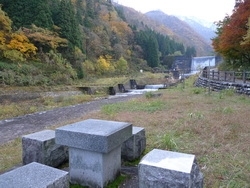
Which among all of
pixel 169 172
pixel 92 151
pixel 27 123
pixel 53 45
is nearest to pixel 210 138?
pixel 169 172

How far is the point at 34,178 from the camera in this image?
90.6 inches

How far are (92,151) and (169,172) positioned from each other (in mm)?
1051

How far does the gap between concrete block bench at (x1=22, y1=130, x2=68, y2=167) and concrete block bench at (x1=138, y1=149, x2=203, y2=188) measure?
1768 mm

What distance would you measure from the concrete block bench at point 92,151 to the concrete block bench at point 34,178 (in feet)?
1.79

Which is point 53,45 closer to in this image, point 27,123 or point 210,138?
point 27,123

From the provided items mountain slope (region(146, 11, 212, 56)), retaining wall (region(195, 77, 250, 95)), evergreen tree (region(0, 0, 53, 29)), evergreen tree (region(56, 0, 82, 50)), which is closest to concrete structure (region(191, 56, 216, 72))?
mountain slope (region(146, 11, 212, 56))

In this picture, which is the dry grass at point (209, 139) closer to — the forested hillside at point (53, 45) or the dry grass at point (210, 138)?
the dry grass at point (210, 138)

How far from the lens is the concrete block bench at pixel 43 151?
3.58 m

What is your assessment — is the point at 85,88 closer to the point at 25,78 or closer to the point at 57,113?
the point at 25,78

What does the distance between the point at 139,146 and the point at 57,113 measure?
23.2 feet

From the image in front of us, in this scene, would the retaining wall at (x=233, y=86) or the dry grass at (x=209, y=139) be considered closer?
the dry grass at (x=209, y=139)

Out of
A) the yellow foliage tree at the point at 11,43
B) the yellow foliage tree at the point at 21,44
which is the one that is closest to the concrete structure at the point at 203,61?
the yellow foliage tree at the point at 21,44

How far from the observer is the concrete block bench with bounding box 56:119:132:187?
9.43ft

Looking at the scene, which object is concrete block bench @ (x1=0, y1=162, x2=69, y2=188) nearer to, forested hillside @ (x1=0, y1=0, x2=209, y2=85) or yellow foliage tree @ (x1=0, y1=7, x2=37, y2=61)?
forested hillside @ (x1=0, y1=0, x2=209, y2=85)
